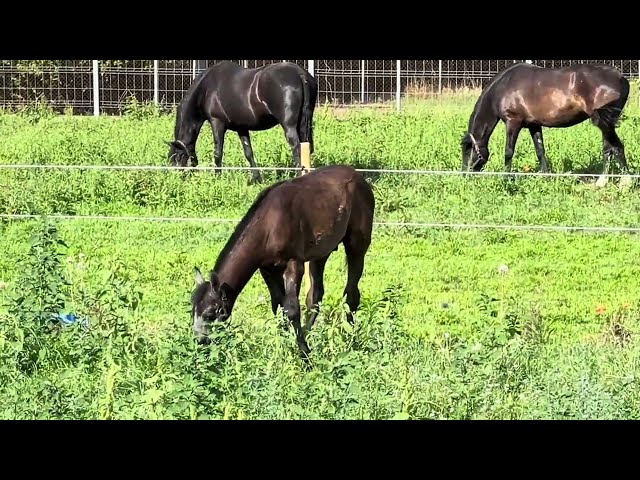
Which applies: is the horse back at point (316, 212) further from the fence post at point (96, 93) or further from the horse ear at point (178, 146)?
the fence post at point (96, 93)

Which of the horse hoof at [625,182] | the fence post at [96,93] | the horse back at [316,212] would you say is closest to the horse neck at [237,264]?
the horse back at [316,212]

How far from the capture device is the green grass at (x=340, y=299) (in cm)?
577

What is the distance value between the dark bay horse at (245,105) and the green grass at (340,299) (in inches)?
22.2

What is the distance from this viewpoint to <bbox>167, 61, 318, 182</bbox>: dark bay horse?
14.7 m

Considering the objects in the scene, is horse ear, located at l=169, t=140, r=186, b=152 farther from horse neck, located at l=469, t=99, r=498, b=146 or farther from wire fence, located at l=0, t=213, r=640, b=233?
horse neck, located at l=469, t=99, r=498, b=146

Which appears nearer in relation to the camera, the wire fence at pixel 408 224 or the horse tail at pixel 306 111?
the wire fence at pixel 408 224

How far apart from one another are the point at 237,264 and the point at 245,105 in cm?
819

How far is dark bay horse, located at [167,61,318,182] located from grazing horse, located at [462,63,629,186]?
2227mm

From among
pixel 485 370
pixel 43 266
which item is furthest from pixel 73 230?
pixel 485 370

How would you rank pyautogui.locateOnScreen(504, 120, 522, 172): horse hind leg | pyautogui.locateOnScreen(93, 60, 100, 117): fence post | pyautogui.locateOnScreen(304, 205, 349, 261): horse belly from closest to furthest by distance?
pyautogui.locateOnScreen(304, 205, 349, 261): horse belly → pyautogui.locateOnScreen(504, 120, 522, 172): horse hind leg → pyautogui.locateOnScreen(93, 60, 100, 117): fence post

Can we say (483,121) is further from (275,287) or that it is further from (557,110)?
(275,287)

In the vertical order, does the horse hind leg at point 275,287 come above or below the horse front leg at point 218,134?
below

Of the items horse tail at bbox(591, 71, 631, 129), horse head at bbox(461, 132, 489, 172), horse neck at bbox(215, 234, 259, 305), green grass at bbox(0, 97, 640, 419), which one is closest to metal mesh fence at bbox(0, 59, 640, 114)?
green grass at bbox(0, 97, 640, 419)

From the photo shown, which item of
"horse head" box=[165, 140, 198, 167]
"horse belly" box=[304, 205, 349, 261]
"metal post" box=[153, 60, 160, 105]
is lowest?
"horse belly" box=[304, 205, 349, 261]
